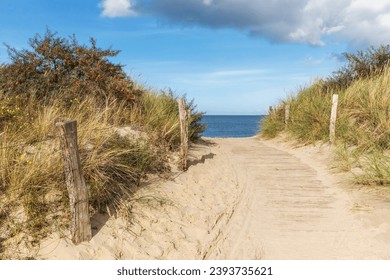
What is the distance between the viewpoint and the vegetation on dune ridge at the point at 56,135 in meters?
5.00

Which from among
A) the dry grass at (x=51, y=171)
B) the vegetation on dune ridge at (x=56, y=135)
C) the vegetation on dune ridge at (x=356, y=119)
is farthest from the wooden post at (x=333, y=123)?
the dry grass at (x=51, y=171)

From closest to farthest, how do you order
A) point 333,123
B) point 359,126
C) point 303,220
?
1. point 303,220
2. point 359,126
3. point 333,123

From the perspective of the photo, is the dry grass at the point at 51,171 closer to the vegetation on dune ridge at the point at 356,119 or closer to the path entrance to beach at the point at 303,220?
the path entrance to beach at the point at 303,220

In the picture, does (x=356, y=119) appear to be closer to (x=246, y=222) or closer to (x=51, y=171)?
(x=246, y=222)

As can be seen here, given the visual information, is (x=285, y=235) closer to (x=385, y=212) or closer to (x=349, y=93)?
(x=385, y=212)

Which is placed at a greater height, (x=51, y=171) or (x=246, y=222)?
(x=51, y=171)

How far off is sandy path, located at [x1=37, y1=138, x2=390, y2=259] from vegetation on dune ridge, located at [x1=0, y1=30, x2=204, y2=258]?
0.49m

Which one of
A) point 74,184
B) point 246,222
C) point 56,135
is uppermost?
point 56,135

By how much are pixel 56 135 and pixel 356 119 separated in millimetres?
9207

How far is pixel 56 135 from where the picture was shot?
700cm

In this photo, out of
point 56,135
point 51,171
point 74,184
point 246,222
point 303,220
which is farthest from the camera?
point 56,135

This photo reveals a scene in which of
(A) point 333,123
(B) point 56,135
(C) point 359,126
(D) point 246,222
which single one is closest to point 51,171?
(B) point 56,135

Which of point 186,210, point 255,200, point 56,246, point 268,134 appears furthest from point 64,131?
point 268,134

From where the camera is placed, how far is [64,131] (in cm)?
437
